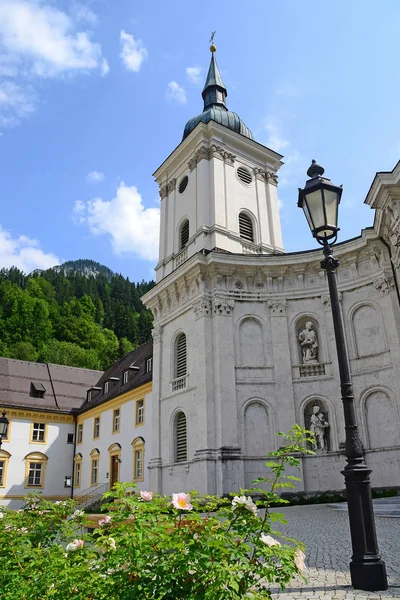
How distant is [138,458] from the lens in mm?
30391

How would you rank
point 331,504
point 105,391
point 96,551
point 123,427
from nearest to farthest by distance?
point 96,551 < point 331,504 < point 123,427 < point 105,391

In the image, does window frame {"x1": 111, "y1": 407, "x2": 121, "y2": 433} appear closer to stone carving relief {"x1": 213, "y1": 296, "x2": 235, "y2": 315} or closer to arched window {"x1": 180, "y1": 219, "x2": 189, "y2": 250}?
arched window {"x1": 180, "y1": 219, "x2": 189, "y2": 250}

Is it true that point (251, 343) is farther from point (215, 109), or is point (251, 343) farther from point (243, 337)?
point (215, 109)

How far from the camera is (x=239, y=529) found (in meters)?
3.81

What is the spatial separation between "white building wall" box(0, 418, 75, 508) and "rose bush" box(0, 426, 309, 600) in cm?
3591

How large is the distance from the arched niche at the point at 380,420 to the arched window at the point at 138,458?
14.2 metres

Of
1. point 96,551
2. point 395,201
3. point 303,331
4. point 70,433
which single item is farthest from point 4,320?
point 96,551

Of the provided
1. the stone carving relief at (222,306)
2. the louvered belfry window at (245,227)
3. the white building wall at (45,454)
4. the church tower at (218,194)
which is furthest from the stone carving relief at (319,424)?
the white building wall at (45,454)

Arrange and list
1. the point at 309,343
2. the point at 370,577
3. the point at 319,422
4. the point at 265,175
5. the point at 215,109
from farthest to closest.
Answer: the point at 215,109 → the point at 265,175 → the point at 309,343 → the point at 319,422 → the point at 370,577

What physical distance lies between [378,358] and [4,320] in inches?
2850

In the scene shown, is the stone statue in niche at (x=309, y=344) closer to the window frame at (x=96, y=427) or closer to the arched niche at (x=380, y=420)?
the arched niche at (x=380, y=420)

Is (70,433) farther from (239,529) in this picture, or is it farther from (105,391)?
(239,529)

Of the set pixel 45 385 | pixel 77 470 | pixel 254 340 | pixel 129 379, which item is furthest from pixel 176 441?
pixel 45 385

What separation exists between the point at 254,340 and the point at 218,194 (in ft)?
30.4
